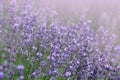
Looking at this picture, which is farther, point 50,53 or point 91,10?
point 91,10

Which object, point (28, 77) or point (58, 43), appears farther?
point (58, 43)

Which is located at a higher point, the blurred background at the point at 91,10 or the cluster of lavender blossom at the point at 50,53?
the blurred background at the point at 91,10

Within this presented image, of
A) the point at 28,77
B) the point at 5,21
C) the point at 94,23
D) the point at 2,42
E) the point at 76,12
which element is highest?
the point at 76,12

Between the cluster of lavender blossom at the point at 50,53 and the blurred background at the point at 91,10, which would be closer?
the cluster of lavender blossom at the point at 50,53

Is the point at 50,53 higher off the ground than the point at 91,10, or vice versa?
the point at 91,10

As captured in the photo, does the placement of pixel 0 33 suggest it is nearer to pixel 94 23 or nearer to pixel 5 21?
pixel 5 21

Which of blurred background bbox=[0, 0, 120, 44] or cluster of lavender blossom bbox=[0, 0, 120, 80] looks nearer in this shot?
cluster of lavender blossom bbox=[0, 0, 120, 80]

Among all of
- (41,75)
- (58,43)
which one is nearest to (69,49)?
(58,43)

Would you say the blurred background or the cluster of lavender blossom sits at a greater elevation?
the blurred background
